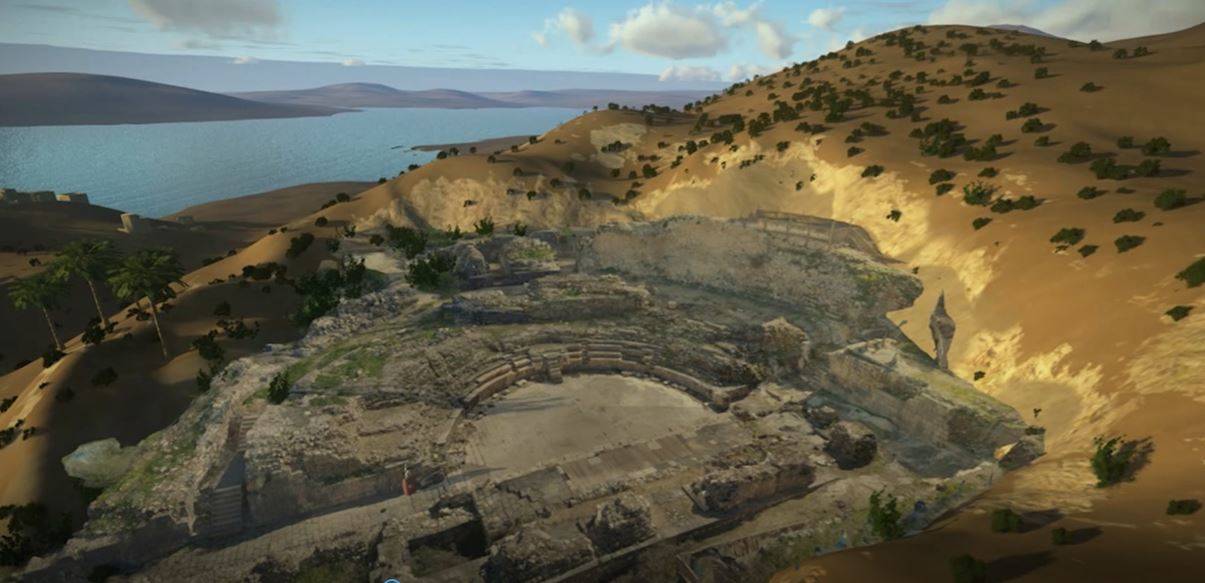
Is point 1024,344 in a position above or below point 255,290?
above

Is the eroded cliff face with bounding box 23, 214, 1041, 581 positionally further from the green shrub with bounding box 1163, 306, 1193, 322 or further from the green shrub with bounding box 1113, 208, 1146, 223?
the green shrub with bounding box 1113, 208, 1146, 223

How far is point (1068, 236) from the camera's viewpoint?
2934 centimetres

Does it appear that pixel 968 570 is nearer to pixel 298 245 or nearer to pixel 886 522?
pixel 886 522

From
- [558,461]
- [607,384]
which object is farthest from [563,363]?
[558,461]

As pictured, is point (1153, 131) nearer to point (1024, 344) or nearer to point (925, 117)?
point (925, 117)

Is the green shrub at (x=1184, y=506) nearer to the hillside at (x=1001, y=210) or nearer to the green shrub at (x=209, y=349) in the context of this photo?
the hillside at (x=1001, y=210)

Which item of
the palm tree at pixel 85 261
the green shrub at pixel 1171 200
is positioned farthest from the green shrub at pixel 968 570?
the palm tree at pixel 85 261

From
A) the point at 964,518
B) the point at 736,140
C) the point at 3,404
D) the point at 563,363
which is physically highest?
the point at 736,140

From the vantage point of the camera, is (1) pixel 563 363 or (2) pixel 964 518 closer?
(2) pixel 964 518

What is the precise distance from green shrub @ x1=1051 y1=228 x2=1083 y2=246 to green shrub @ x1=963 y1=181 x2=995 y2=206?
7.06 metres

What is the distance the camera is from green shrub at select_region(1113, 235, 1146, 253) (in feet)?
87.2

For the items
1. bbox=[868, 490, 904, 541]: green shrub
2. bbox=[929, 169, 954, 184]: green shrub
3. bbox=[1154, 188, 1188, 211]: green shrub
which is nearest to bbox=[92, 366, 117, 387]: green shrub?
bbox=[868, 490, 904, 541]: green shrub

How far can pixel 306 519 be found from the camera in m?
22.6

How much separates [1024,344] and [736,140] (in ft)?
125
